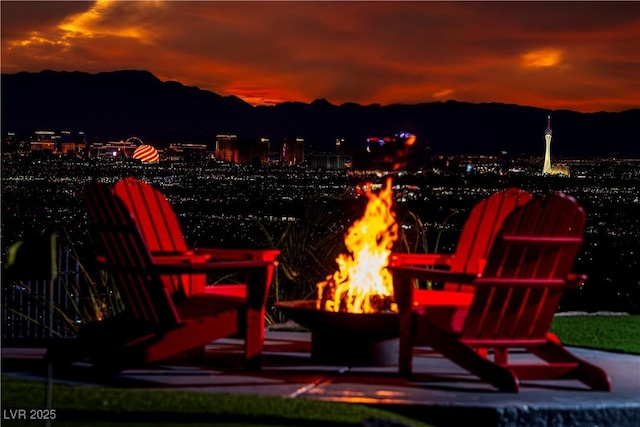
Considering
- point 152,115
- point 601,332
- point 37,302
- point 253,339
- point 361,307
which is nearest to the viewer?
point 253,339

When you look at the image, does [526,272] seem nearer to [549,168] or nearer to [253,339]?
[253,339]

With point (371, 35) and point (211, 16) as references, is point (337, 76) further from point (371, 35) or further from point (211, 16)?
point (211, 16)

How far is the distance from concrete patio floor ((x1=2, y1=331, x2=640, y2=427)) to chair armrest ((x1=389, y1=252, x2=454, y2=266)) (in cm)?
64

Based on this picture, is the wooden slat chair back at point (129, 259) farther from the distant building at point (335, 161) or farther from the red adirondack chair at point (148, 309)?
the distant building at point (335, 161)

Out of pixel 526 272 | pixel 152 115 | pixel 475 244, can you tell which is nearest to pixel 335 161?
pixel 475 244

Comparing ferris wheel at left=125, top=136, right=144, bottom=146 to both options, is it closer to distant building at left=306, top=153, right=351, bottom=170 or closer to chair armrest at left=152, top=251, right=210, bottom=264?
distant building at left=306, top=153, right=351, bottom=170

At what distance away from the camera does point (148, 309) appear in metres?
6.04

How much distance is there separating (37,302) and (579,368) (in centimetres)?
524

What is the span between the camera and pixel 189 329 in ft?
19.6

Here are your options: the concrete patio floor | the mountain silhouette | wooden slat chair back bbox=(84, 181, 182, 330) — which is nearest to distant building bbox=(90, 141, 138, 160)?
the mountain silhouette

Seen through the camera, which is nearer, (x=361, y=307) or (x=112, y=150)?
(x=361, y=307)

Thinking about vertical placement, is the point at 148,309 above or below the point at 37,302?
above

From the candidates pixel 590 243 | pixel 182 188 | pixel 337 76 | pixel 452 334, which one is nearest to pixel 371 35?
pixel 337 76

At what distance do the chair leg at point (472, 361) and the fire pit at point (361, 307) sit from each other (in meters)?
0.44
